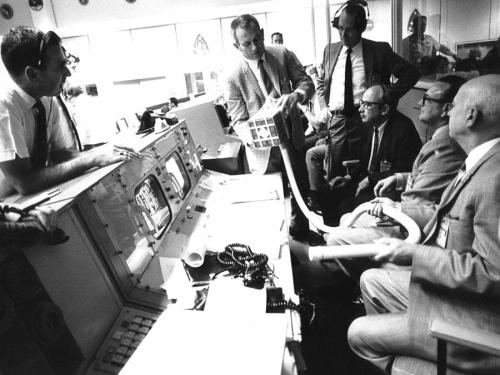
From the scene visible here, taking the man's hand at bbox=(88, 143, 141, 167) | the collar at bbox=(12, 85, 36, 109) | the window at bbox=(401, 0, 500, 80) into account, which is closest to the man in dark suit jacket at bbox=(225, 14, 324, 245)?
the man's hand at bbox=(88, 143, 141, 167)

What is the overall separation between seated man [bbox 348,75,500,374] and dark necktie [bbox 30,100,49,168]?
1350 mm

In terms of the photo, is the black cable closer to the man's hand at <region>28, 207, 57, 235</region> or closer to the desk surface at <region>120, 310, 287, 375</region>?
the desk surface at <region>120, 310, 287, 375</region>

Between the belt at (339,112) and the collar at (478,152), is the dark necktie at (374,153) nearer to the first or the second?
the belt at (339,112)

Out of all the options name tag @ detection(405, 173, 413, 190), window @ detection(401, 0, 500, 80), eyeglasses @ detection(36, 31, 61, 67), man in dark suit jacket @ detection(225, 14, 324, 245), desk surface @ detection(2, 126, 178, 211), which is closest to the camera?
desk surface @ detection(2, 126, 178, 211)

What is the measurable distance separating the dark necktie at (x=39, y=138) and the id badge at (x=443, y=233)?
1.58 metres

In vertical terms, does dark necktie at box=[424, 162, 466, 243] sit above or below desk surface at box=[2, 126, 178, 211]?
below

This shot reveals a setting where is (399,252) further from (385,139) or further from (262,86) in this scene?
(262,86)

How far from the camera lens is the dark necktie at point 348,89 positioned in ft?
8.62

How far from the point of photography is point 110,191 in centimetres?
121

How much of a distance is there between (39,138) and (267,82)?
1.38 meters

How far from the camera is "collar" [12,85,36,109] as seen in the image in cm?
129

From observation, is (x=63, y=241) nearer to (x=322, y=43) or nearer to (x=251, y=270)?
(x=251, y=270)

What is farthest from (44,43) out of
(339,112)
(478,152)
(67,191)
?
(339,112)

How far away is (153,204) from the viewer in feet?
5.16
